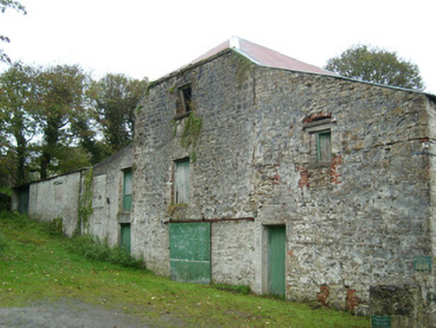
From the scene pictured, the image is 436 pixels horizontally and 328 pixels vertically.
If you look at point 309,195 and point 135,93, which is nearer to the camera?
point 309,195

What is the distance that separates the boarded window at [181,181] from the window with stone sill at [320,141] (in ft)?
16.1

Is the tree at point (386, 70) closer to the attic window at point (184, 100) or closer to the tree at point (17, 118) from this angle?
the attic window at point (184, 100)

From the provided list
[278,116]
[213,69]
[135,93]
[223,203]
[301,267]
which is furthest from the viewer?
[135,93]

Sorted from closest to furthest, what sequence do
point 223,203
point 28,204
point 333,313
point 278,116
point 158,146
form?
1. point 333,313
2. point 278,116
3. point 223,203
4. point 158,146
5. point 28,204

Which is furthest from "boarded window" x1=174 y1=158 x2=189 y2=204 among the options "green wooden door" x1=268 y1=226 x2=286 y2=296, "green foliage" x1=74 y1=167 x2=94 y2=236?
"green foliage" x1=74 y1=167 x2=94 y2=236

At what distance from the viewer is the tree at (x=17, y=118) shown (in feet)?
74.0

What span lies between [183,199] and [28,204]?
540 inches

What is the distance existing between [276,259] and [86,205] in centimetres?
1082

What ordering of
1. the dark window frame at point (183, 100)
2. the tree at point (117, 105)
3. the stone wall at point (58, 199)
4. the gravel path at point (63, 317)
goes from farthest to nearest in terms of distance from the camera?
1. the tree at point (117, 105)
2. the stone wall at point (58, 199)
3. the dark window frame at point (183, 100)
4. the gravel path at point (63, 317)

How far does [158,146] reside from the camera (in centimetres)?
1510

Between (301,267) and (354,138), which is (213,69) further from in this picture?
(301,267)

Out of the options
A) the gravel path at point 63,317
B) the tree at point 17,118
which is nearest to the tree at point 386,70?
the tree at point 17,118

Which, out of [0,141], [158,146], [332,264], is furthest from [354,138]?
[0,141]

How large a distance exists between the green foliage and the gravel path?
9.97m
